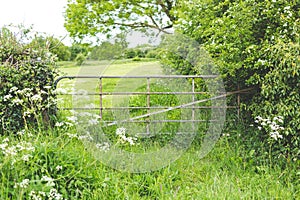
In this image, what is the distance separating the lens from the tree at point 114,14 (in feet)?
30.7

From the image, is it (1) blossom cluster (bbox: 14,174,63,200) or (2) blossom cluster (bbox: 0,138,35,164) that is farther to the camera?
(2) blossom cluster (bbox: 0,138,35,164)

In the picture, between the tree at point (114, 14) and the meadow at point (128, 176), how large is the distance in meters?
5.89

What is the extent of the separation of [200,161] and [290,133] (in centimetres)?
103

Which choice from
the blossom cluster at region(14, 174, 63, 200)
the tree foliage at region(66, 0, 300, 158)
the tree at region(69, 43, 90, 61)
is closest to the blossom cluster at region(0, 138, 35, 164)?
the blossom cluster at region(14, 174, 63, 200)

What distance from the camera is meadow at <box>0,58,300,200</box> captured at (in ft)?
8.95

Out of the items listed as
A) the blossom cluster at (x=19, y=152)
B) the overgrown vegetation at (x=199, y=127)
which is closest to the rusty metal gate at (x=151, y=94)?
the overgrown vegetation at (x=199, y=127)

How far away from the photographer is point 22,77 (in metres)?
4.00

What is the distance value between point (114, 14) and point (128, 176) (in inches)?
275

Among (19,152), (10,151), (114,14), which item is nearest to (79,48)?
(114,14)

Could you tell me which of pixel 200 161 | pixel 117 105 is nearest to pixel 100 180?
pixel 200 161

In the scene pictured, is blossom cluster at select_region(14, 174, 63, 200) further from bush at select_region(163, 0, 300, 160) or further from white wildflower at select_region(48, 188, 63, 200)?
bush at select_region(163, 0, 300, 160)

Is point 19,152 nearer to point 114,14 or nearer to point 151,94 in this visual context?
point 151,94

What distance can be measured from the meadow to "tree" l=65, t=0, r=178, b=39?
19.3 ft

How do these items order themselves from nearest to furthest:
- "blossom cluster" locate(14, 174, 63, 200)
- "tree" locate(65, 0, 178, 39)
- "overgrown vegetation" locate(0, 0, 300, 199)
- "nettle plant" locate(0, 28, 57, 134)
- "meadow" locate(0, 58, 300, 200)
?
"blossom cluster" locate(14, 174, 63, 200)
"meadow" locate(0, 58, 300, 200)
"overgrown vegetation" locate(0, 0, 300, 199)
"nettle plant" locate(0, 28, 57, 134)
"tree" locate(65, 0, 178, 39)
